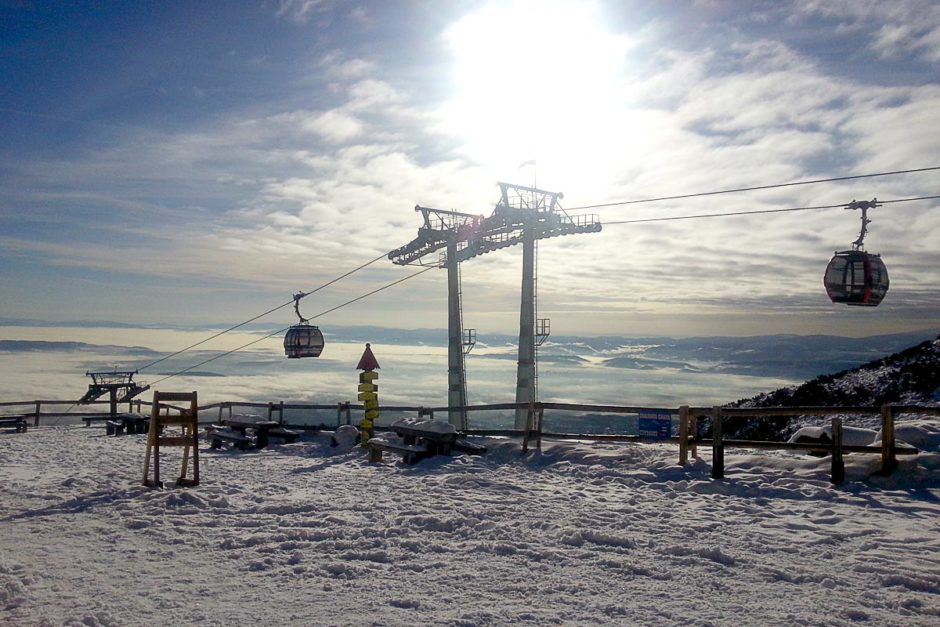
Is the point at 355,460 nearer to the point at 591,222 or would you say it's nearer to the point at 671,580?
the point at 671,580

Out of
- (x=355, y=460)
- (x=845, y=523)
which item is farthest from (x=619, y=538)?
(x=355, y=460)

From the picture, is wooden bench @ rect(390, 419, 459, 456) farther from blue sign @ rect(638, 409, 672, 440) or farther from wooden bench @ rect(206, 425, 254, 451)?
wooden bench @ rect(206, 425, 254, 451)

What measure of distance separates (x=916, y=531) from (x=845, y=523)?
816 mm

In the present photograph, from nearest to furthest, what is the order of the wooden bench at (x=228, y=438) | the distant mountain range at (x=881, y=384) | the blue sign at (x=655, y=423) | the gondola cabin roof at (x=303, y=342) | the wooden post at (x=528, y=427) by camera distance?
the blue sign at (x=655, y=423), the wooden post at (x=528, y=427), the wooden bench at (x=228, y=438), the gondola cabin roof at (x=303, y=342), the distant mountain range at (x=881, y=384)

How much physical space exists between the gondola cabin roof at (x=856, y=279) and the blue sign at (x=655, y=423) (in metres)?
4.12

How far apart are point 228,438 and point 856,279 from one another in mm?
16212

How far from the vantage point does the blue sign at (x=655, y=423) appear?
1388cm

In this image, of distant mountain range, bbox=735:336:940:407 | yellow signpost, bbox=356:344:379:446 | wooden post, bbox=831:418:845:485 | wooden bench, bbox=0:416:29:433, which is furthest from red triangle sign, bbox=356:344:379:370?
distant mountain range, bbox=735:336:940:407

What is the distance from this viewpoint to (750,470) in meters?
12.3

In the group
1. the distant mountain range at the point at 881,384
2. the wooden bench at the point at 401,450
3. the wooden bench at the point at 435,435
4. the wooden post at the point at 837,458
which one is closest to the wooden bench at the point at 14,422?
the wooden bench at the point at 401,450

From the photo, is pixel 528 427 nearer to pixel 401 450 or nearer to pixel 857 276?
pixel 401 450

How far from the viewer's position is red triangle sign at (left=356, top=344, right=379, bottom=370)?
52.2 feet

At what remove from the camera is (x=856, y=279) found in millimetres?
11570

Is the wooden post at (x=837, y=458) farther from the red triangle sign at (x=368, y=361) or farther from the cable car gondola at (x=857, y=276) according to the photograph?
the red triangle sign at (x=368, y=361)
